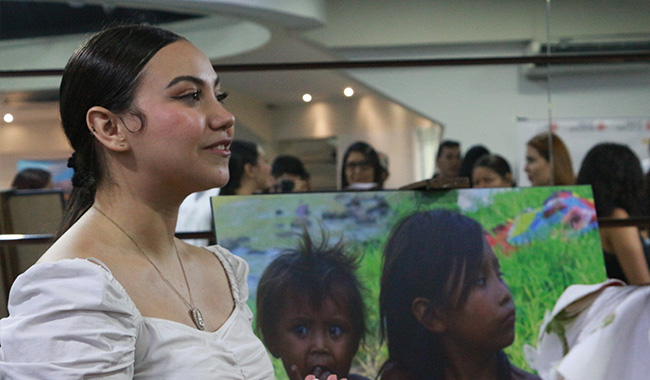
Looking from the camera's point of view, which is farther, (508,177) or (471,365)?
(508,177)

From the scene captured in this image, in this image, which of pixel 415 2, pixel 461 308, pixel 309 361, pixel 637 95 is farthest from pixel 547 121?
pixel 309 361

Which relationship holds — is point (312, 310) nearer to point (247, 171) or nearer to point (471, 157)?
point (247, 171)

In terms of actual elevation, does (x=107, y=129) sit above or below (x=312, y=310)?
above

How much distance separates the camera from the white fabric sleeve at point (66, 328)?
891 mm

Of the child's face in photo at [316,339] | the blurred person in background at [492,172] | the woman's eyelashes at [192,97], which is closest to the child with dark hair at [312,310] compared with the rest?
the child's face in photo at [316,339]

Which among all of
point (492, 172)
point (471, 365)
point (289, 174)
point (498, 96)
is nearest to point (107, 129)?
point (471, 365)

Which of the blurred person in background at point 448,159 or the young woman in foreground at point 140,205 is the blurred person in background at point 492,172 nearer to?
the blurred person in background at point 448,159

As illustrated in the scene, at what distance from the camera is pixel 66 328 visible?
90cm

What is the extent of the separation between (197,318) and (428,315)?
0.79 meters

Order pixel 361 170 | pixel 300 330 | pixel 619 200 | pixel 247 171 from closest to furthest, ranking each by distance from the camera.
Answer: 1. pixel 300 330
2. pixel 247 171
3. pixel 619 200
4. pixel 361 170

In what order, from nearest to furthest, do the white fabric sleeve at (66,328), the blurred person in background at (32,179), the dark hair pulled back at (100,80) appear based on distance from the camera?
the white fabric sleeve at (66,328)
the dark hair pulled back at (100,80)
the blurred person in background at (32,179)

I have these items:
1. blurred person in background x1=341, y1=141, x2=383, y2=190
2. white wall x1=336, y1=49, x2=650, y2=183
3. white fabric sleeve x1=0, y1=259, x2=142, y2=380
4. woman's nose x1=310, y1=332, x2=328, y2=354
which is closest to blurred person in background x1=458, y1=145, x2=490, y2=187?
white wall x1=336, y1=49, x2=650, y2=183

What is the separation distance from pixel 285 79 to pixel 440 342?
150cm

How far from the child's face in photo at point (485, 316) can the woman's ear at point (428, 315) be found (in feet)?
0.05
